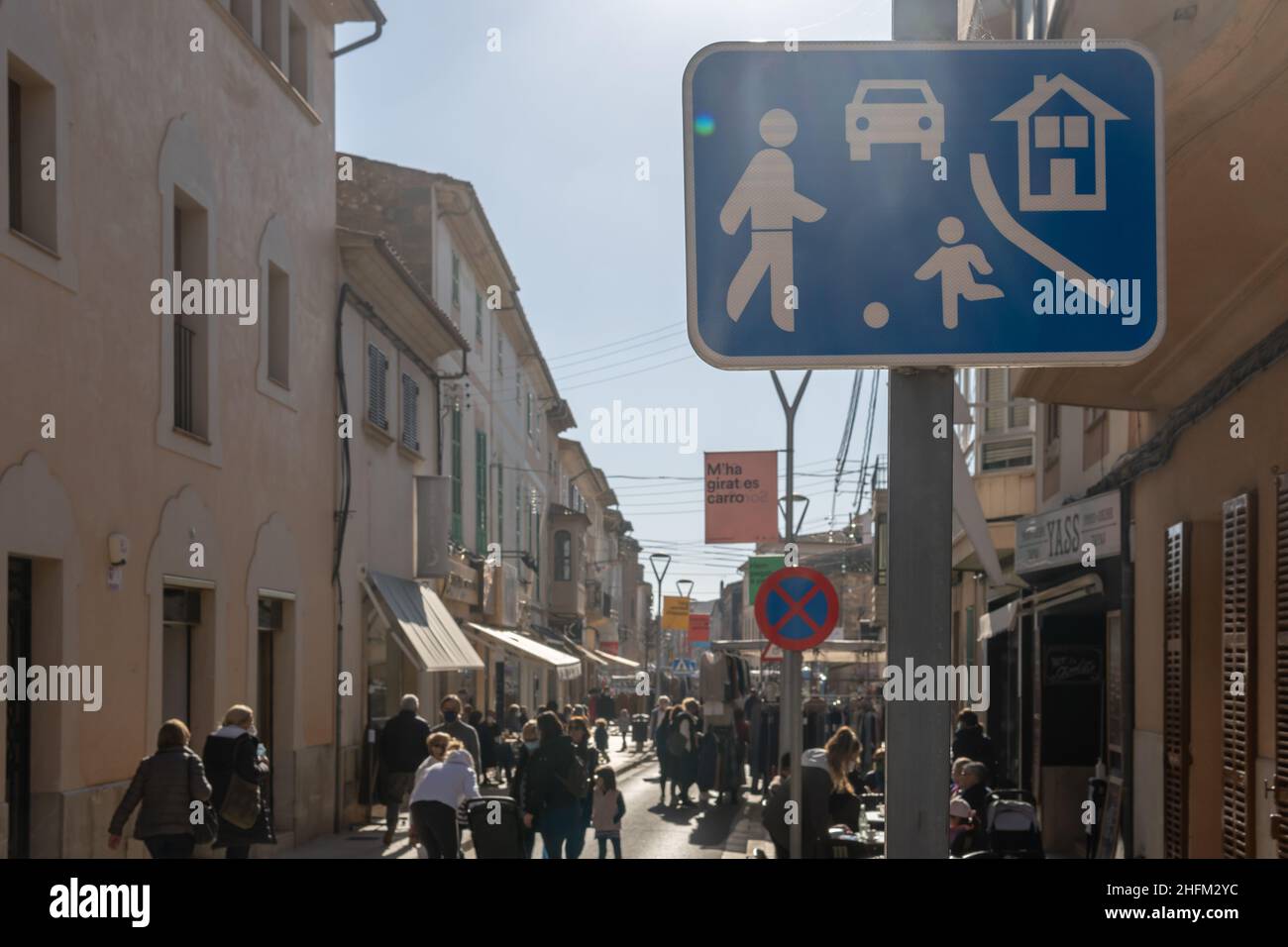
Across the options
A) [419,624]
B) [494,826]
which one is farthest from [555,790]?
[419,624]

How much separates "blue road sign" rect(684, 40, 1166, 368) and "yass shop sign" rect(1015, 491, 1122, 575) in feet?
38.0

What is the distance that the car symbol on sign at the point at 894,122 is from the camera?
2.84 meters

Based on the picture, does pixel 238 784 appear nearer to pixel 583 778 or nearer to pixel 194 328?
pixel 583 778

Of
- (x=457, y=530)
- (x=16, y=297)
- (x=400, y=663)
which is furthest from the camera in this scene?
(x=457, y=530)

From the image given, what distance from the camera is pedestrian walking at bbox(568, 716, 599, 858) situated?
47.3ft

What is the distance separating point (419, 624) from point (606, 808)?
7287mm

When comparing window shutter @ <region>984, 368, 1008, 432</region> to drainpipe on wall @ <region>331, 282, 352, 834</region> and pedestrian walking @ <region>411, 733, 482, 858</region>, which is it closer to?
drainpipe on wall @ <region>331, 282, 352, 834</region>

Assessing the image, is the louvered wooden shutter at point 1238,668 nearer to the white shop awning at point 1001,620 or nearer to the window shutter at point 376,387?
the white shop awning at point 1001,620

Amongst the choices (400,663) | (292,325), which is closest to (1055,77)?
(292,325)

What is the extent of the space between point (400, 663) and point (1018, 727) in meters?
9.58

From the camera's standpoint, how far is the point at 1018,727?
20.2 meters

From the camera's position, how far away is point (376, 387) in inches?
883

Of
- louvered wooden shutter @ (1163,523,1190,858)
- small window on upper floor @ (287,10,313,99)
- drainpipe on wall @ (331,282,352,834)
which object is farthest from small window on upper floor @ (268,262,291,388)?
louvered wooden shutter @ (1163,523,1190,858)
